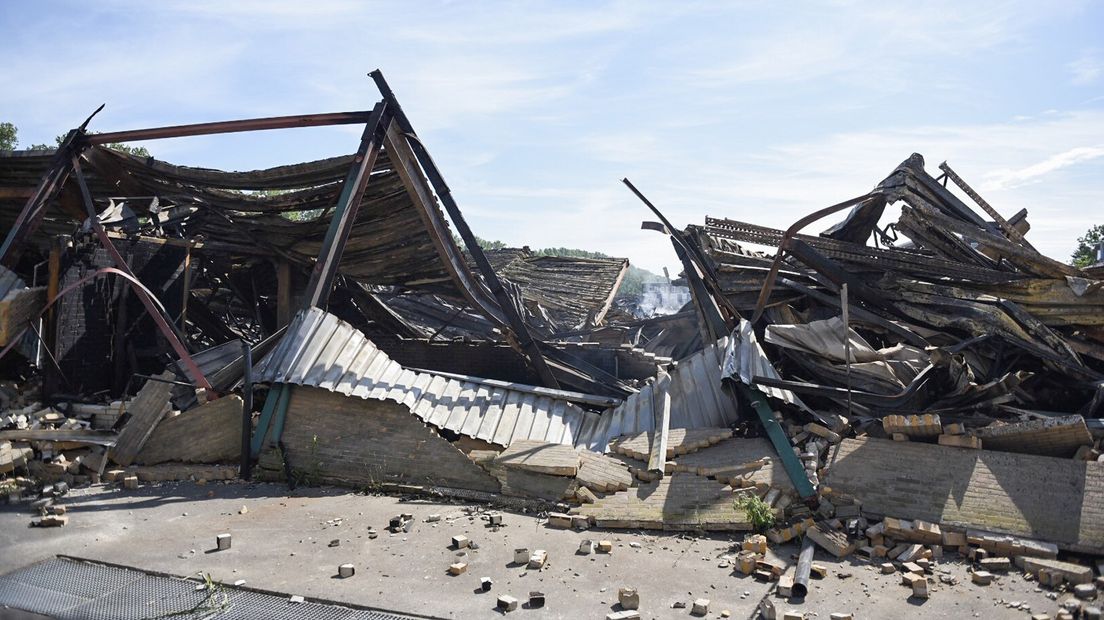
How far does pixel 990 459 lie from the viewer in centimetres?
612

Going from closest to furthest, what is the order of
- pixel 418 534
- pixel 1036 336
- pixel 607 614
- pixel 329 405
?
pixel 607 614 < pixel 418 534 < pixel 329 405 < pixel 1036 336

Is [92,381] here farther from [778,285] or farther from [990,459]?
[990,459]

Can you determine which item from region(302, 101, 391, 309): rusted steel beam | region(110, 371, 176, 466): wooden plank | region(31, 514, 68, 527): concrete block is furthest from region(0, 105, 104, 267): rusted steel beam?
region(31, 514, 68, 527): concrete block

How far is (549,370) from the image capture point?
9.43 m

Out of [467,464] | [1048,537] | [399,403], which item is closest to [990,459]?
[1048,537]

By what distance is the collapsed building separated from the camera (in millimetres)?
6168

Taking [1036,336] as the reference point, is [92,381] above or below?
below

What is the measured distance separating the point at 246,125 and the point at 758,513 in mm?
6855

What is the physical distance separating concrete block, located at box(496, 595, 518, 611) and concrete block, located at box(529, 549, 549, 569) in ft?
1.94

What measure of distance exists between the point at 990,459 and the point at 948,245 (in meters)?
3.73

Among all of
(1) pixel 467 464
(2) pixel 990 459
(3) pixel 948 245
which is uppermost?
(3) pixel 948 245

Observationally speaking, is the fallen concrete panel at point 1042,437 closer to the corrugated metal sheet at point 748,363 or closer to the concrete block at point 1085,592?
the corrugated metal sheet at point 748,363

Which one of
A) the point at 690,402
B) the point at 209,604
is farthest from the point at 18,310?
the point at 690,402

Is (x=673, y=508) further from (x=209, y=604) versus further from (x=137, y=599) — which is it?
(x=137, y=599)
